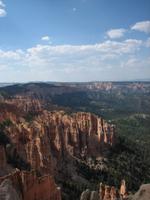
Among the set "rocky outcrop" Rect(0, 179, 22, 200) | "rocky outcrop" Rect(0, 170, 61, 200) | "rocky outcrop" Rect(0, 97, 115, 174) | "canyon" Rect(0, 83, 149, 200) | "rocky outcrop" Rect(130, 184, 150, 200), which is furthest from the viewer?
"rocky outcrop" Rect(0, 97, 115, 174)

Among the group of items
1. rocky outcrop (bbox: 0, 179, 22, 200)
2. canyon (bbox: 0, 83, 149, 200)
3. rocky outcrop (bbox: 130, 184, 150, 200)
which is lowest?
canyon (bbox: 0, 83, 149, 200)

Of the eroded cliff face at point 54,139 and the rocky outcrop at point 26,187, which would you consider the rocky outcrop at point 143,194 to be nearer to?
the rocky outcrop at point 26,187

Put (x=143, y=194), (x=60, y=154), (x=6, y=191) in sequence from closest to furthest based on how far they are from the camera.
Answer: (x=6, y=191) < (x=143, y=194) < (x=60, y=154)

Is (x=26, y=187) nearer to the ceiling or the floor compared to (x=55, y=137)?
nearer to the ceiling

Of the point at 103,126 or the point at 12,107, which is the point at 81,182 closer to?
the point at 103,126

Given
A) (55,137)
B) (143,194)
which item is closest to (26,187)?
(143,194)

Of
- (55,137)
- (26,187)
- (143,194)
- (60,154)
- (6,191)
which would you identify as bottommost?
(60,154)

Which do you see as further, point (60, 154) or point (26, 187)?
point (60, 154)

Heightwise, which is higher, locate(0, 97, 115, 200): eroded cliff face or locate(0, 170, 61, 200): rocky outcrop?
locate(0, 170, 61, 200): rocky outcrop

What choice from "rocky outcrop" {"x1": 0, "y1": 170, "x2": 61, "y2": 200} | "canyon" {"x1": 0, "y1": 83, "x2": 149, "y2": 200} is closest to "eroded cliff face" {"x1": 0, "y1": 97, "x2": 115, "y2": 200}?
"canyon" {"x1": 0, "y1": 83, "x2": 149, "y2": 200}

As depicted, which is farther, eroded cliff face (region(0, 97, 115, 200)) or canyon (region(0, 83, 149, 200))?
eroded cliff face (region(0, 97, 115, 200))

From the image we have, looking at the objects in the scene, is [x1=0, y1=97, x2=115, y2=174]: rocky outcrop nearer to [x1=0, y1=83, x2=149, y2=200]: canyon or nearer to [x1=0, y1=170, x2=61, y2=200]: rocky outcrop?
[x1=0, y1=83, x2=149, y2=200]: canyon

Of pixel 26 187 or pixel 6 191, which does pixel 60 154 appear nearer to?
pixel 26 187

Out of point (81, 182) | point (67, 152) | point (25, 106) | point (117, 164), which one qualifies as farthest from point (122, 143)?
point (25, 106)
